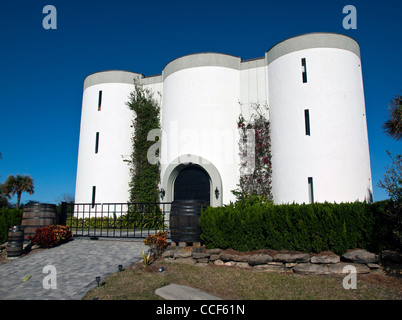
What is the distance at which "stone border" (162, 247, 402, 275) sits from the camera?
Answer: 7.17 m

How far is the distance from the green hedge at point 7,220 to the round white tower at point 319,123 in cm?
1078

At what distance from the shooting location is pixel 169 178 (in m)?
15.4

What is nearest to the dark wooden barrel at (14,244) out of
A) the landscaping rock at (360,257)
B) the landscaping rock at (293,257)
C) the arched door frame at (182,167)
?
the arched door frame at (182,167)

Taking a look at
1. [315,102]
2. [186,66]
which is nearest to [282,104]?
[315,102]

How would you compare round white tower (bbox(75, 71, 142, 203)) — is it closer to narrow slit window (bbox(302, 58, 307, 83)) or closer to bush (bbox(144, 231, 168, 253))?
bush (bbox(144, 231, 168, 253))

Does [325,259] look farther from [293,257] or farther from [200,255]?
[200,255]

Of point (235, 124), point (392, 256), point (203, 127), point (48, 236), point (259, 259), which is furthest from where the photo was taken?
point (235, 124)

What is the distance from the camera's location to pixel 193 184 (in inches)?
605

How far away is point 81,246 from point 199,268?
15.5 feet

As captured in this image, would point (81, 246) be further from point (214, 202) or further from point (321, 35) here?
point (321, 35)

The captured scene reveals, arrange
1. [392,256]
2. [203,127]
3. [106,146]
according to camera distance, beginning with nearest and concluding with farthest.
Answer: [392,256], [203,127], [106,146]

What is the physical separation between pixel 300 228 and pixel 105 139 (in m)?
12.9

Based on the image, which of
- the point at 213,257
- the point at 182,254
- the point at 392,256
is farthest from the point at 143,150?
the point at 392,256

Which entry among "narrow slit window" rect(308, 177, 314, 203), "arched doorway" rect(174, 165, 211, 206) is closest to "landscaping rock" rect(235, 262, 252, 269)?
"narrow slit window" rect(308, 177, 314, 203)
